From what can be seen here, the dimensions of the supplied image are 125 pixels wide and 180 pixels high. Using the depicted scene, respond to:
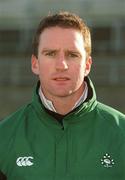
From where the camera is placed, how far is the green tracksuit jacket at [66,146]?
4.16 metres

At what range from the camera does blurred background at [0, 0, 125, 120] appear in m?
22.7

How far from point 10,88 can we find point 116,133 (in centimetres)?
1970

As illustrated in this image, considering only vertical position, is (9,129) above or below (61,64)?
below

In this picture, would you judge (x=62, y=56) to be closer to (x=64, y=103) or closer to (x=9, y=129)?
(x=64, y=103)

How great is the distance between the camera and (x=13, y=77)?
2533cm

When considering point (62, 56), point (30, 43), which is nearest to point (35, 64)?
point (62, 56)

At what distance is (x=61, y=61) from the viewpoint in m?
4.16

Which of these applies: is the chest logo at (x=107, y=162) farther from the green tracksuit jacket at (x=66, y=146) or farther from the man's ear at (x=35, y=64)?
the man's ear at (x=35, y=64)

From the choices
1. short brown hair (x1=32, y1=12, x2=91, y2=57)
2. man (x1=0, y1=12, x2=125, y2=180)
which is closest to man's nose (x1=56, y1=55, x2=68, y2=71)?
man (x1=0, y1=12, x2=125, y2=180)

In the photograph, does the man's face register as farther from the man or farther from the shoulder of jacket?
the shoulder of jacket

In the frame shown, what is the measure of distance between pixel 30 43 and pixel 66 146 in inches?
897

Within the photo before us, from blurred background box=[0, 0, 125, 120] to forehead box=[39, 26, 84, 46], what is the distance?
1696 cm

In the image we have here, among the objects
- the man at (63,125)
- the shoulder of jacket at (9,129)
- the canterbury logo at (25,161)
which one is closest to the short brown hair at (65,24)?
the man at (63,125)

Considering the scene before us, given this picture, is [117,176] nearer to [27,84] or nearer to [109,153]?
[109,153]
